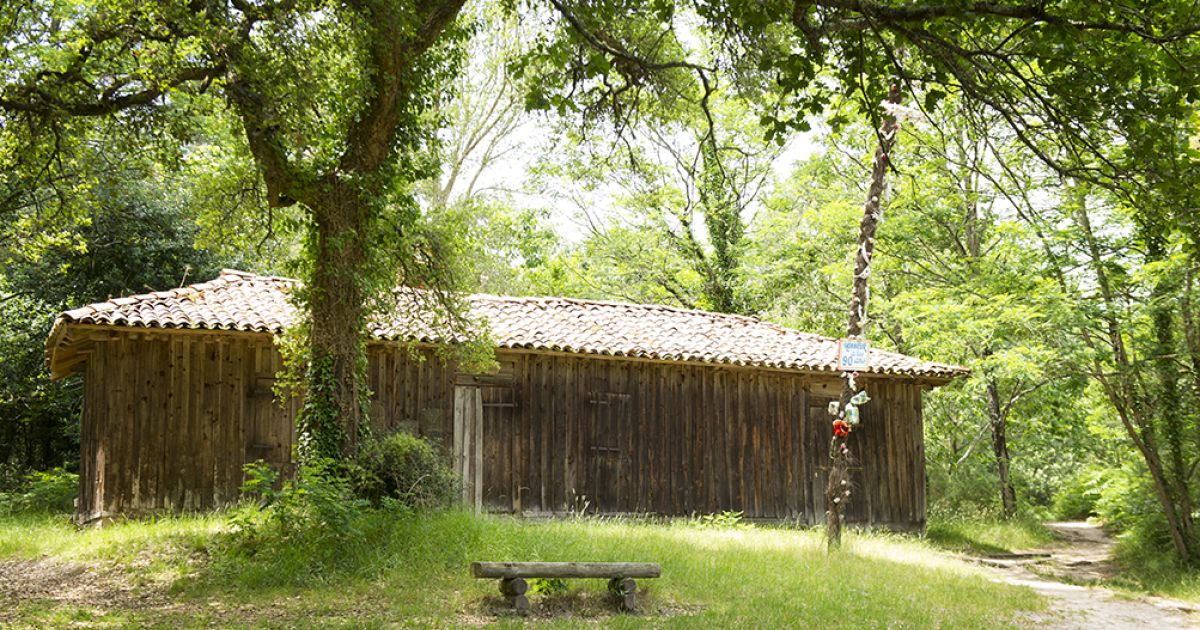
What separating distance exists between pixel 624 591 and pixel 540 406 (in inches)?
300

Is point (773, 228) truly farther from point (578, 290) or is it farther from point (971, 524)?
point (971, 524)

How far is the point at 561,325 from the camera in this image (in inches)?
670

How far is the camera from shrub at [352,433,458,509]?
11578 millimetres

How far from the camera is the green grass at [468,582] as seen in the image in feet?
26.5

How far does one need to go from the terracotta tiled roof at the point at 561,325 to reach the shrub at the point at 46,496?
12.6ft

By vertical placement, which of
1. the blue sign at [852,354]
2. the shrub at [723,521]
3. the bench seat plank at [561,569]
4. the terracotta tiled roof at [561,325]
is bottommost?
the shrub at [723,521]

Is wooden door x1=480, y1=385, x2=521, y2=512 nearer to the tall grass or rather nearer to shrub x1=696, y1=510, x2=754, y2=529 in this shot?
shrub x1=696, y1=510, x2=754, y2=529

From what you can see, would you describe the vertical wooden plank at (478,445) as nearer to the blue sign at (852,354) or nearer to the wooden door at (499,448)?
the wooden door at (499,448)

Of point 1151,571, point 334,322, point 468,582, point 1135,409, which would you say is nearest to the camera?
point 468,582

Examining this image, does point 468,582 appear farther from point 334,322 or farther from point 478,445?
point 478,445

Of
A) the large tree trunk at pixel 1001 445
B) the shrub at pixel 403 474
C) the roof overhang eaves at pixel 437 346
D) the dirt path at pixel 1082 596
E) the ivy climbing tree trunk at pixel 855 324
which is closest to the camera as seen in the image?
the dirt path at pixel 1082 596

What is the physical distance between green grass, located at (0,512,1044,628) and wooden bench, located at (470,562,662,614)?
6.9 inches

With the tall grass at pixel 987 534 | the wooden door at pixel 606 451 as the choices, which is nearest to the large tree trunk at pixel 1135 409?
the tall grass at pixel 987 534

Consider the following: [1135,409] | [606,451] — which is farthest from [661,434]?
[1135,409]
